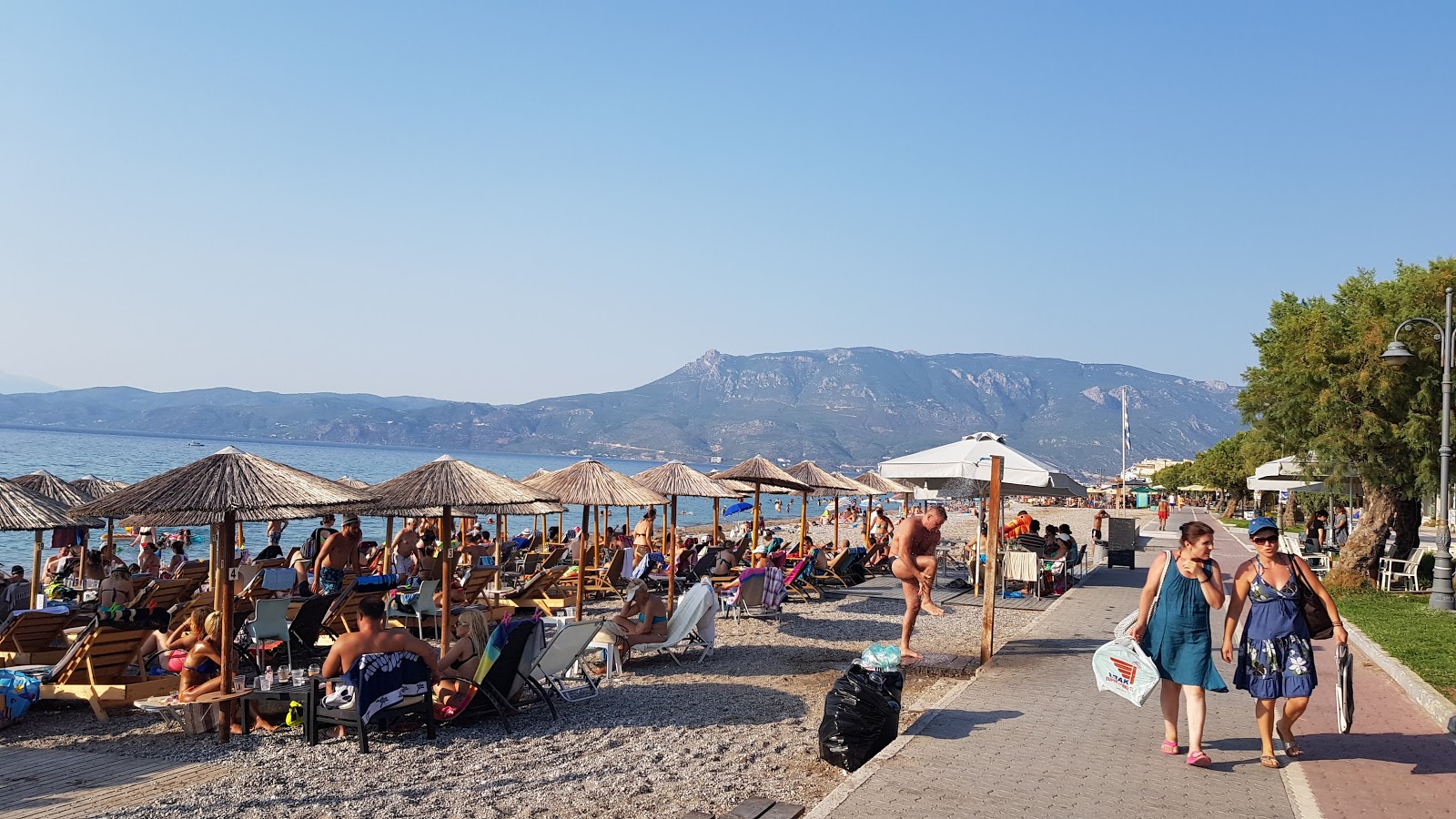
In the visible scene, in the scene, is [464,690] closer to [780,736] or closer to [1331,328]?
[780,736]

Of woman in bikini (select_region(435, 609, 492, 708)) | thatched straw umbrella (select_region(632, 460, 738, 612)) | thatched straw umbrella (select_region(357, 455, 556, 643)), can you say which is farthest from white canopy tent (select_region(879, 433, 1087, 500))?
woman in bikini (select_region(435, 609, 492, 708))

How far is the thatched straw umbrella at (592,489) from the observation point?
38.0 ft

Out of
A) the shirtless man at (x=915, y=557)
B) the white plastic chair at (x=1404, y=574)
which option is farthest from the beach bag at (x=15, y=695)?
the white plastic chair at (x=1404, y=574)

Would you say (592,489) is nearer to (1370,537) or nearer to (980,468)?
(980,468)

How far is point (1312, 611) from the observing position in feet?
18.5

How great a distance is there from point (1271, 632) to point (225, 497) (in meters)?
6.18

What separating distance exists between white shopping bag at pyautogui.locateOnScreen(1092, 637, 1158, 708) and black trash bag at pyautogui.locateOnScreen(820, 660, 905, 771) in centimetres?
121

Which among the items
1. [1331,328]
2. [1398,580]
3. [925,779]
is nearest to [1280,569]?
[925,779]

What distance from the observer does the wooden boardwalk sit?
5332 mm

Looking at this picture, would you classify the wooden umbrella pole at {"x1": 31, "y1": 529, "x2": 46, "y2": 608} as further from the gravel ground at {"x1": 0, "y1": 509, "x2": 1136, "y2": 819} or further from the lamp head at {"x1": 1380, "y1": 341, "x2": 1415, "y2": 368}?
the lamp head at {"x1": 1380, "y1": 341, "x2": 1415, "y2": 368}

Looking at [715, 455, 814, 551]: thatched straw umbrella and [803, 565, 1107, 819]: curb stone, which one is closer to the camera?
[803, 565, 1107, 819]: curb stone

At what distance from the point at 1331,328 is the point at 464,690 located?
579 inches

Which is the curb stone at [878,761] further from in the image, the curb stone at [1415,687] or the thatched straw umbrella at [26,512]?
the thatched straw umbrella at [26,512]

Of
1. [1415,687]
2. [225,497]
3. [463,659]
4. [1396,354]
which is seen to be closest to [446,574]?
[463,659]
